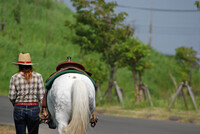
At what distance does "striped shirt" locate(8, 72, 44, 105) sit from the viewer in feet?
20.9

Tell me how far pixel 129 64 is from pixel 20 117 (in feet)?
43.4

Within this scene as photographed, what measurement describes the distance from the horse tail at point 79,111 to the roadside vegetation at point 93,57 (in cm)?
1248

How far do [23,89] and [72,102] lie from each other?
1394 mm

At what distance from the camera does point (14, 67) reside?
3206cm

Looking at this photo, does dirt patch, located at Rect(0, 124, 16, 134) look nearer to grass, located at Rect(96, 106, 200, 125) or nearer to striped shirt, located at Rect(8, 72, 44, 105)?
striped shirt, located at Rect(8, 72, 44, 105)

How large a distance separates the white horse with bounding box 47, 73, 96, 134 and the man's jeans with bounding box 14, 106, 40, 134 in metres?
0.84

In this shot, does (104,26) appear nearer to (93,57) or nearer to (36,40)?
(93,57)

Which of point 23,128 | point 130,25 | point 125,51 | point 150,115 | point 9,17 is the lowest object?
point 150,115

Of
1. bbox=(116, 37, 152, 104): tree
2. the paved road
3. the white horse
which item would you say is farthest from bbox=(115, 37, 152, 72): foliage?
the white horse

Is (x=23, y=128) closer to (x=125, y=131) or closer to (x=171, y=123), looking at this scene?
(x=125, y=131)

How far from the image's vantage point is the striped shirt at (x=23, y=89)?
636 centimetres

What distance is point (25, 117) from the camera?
641cm

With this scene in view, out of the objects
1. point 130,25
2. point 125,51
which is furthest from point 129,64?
point 130,25

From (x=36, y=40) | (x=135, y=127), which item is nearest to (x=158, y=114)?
(x=135, y=127)
